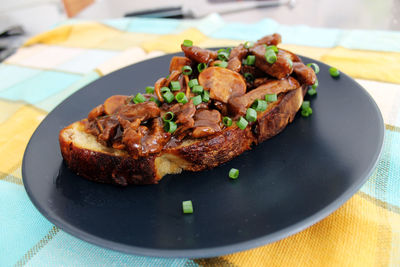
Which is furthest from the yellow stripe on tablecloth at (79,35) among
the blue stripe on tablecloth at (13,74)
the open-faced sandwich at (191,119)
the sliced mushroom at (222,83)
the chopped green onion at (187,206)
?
the chopped green onion at (187,206)

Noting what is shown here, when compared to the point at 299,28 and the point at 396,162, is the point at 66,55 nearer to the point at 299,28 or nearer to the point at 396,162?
the point at 299,28

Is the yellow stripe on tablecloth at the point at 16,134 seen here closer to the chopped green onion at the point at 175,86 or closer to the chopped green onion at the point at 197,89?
the chopped green onion at the point at 175,86

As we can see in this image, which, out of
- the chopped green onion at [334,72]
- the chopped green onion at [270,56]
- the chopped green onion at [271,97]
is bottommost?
the chopped green onion at [334,72]

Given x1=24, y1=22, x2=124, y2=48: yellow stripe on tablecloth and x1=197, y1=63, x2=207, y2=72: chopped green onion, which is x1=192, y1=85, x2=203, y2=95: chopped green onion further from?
x1=24, y1=22, x2=124, y2=48: yellow stripe on tablecloth

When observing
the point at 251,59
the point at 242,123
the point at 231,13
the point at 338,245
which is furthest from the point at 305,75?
the point at 231,13

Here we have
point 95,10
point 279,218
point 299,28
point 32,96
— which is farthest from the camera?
point 95,10

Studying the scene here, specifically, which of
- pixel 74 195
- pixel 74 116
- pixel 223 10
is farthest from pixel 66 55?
pixel 223 10
